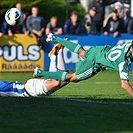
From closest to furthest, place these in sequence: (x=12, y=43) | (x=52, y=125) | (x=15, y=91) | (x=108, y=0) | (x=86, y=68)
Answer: (x=52, y=125) < (x=86, y=68) < (x=15, y=91) < (x=12, y=43) < (x=108, y=0)

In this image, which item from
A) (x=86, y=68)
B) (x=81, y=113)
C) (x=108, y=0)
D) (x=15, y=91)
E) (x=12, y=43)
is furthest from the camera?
(x=108, y=0)

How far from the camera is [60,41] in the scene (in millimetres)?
11781

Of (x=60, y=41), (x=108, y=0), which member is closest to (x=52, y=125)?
(x=60, y=41)

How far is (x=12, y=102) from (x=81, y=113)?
173 cm

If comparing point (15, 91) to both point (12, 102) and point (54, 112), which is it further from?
point (54, 112)

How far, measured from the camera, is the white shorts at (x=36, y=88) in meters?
11.7

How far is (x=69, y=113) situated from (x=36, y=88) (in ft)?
5.49

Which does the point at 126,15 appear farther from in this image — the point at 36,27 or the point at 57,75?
the point at 57,75

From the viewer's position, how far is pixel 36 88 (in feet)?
38.5

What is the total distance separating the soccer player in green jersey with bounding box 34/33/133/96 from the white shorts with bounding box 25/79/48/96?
0.16 metres

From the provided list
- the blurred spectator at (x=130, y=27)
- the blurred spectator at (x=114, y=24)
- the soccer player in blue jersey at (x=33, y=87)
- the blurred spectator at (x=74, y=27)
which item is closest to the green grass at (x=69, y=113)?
the soccer player in blue jersey at (x=33, y=87)

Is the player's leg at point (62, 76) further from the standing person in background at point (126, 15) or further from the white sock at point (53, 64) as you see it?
the standing person in background at point (126, 15)

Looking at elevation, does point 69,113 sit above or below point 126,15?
below

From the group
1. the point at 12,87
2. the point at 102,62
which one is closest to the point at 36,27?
the point at 12,87
